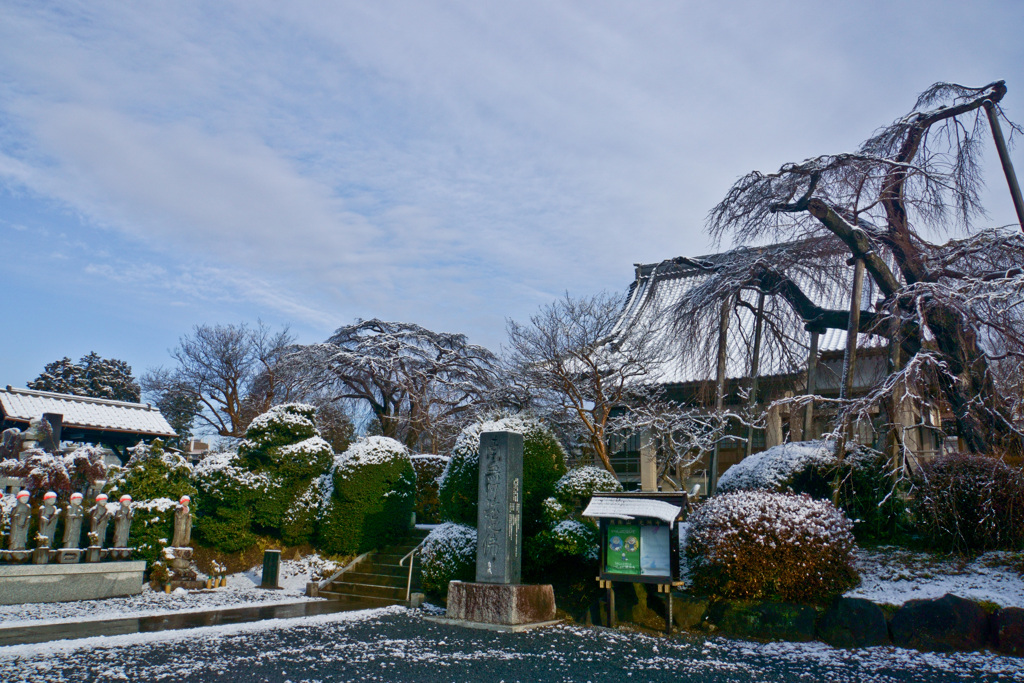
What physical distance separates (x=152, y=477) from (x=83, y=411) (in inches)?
410

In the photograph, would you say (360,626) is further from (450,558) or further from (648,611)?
(648,611)

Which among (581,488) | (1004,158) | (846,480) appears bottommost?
(581,488)

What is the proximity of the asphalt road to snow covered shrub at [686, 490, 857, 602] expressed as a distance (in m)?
0.70

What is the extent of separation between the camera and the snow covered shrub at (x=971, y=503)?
8.27m

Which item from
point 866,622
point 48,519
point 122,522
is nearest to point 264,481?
point 122,522

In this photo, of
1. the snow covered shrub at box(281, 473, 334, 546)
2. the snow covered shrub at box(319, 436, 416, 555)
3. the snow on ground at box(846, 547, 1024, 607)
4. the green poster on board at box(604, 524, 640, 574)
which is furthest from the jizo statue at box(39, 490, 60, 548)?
the snow on ground at box(846, 547, 1024, 607)

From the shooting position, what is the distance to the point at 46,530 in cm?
1063

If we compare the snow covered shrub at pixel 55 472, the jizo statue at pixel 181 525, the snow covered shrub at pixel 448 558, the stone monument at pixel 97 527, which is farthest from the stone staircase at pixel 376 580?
the snow covered shrub at pixel 55 472

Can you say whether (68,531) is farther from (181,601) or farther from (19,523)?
(181,601)

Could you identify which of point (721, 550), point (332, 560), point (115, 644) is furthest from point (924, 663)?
point (332, 560)

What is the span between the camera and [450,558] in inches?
408

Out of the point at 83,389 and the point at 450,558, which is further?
the point at 83,389

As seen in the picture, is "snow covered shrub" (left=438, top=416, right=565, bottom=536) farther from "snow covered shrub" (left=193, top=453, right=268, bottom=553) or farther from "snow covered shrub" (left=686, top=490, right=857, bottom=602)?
"snow covered shrub" (left=193, top=453, right=268, bottom=553)

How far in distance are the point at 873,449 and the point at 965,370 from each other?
170 centimetres
